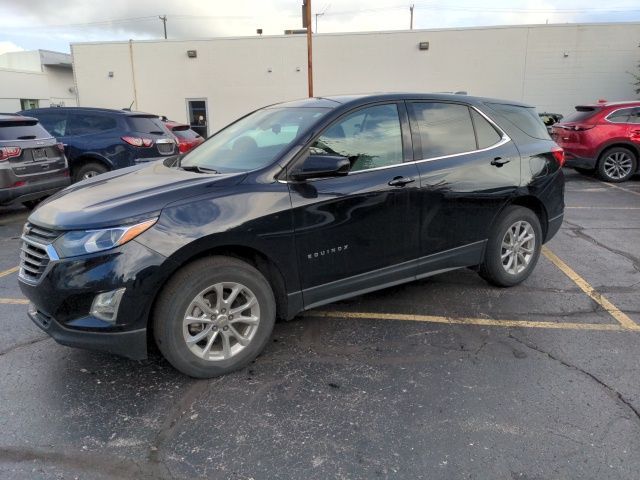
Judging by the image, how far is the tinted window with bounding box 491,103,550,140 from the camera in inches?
183

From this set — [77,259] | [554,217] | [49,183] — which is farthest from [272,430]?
[49,183]

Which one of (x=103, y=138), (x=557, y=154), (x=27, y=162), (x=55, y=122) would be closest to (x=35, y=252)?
(x=557, y=154)

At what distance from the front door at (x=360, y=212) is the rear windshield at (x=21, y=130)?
5873 mm

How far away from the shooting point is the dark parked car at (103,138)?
30.0ft

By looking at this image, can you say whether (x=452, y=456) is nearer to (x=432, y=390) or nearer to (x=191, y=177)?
(x=432, y=390)

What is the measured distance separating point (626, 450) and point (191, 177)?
2899 mm

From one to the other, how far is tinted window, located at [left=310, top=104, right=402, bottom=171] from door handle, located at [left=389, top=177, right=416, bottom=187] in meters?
0.14

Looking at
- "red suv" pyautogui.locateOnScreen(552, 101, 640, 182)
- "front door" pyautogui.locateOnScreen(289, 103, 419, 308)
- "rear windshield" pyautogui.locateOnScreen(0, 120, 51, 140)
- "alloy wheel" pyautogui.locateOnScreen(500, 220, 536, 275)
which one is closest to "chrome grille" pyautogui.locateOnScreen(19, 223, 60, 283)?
"front door" pyautogui.locateOnScreen(289, 103, 419, 308)

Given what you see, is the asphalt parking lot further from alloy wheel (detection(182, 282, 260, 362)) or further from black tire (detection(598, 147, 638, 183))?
black tire (detection(598, 147, 638, 183))

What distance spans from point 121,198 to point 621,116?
11.4m

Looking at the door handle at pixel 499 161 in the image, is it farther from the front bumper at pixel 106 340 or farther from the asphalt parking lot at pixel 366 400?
the front bumper at pixel 106 340

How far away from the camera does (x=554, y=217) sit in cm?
494

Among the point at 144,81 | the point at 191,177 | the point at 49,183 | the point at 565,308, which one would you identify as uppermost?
the point at 144,81

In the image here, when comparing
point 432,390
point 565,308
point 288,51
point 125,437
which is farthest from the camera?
point 288,51
